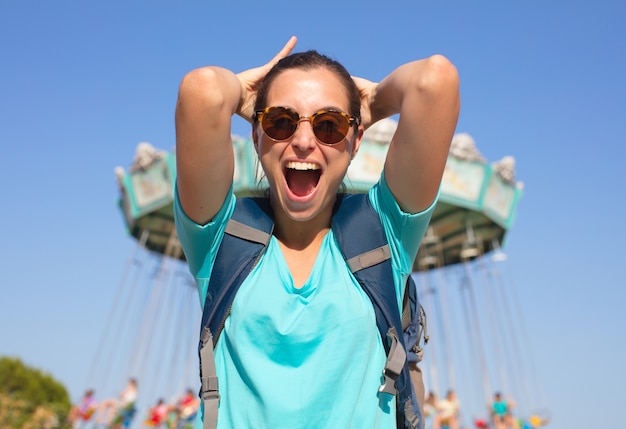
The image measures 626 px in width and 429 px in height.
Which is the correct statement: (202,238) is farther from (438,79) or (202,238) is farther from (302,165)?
(438,79)

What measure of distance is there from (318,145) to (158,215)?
1777 centimetres

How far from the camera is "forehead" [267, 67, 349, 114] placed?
7.24 feet

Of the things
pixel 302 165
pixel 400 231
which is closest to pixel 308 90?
pixel 302 165

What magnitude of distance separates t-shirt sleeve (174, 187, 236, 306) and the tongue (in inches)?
7.6

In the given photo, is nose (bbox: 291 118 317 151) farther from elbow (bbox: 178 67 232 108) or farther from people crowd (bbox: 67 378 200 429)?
people crowd (bbox: 67 378 200 429)

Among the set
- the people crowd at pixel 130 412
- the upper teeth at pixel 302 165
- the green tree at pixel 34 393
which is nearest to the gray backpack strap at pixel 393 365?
the upper teeth at pixel 302 165

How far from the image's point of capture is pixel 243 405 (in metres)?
1.97

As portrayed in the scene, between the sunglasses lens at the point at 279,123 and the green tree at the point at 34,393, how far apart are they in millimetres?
34383

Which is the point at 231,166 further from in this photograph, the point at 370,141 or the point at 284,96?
the point at 370,141

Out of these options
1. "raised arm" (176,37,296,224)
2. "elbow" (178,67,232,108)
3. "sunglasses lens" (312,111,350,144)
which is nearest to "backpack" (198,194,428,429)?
"raised arm" (176,37,296,224)

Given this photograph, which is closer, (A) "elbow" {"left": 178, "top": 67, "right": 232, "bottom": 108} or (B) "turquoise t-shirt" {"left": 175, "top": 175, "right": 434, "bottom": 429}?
(B) "turquoise t-shirt" {"left": 175, "top": 175, "right": 434, "bottom": 429}

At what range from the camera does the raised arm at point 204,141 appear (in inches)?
81.2

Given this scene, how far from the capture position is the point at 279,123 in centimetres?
217

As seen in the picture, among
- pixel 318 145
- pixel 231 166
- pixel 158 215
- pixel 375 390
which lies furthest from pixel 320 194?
pixel 158 215
